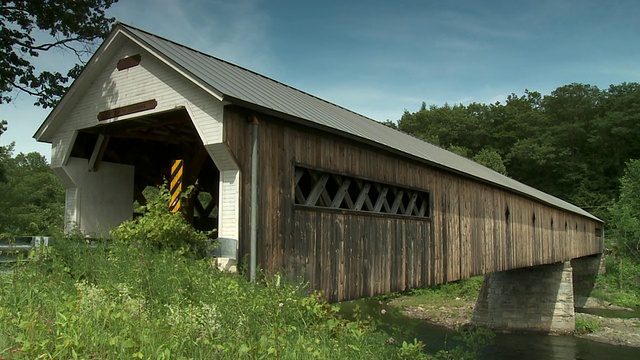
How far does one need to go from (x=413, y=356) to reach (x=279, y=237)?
234 cm

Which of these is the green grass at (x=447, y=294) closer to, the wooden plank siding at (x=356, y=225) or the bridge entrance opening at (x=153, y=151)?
the wooden plank siding at (x=356, y=225)

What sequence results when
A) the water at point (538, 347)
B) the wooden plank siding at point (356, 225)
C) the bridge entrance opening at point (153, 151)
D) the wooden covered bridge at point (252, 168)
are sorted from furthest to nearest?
the water at point (538, 347)
the bridge entrance opening at point (153, 151)
the wooden plank siding at point (356, 225)
the wooden covered bridge at point (252, 168)

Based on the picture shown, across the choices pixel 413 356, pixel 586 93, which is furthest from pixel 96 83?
pixel 586 93

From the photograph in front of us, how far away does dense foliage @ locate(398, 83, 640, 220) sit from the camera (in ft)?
136

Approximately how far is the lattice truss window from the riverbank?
7995mm

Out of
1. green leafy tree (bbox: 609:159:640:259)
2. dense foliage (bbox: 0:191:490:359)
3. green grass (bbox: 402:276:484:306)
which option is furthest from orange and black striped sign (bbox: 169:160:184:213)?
green leafy tree (bbox: 609:159:640:259)

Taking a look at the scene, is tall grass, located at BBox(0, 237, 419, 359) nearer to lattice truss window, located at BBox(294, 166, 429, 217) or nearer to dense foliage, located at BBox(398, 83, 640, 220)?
lattice truss window, located at BBox(294, 166, 429, 217)

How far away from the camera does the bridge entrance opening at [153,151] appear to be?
7570mm

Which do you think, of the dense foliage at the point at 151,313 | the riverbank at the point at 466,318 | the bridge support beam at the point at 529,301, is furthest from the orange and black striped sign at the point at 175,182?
the bridge support beam at the point at 529,301

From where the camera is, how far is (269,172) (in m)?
6.23

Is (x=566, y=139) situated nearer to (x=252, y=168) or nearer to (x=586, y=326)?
(x=586, y=326)

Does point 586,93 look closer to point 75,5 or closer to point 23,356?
point 75,5

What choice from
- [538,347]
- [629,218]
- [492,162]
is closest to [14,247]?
[538,347]

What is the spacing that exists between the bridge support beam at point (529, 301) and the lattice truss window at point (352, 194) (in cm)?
1273
